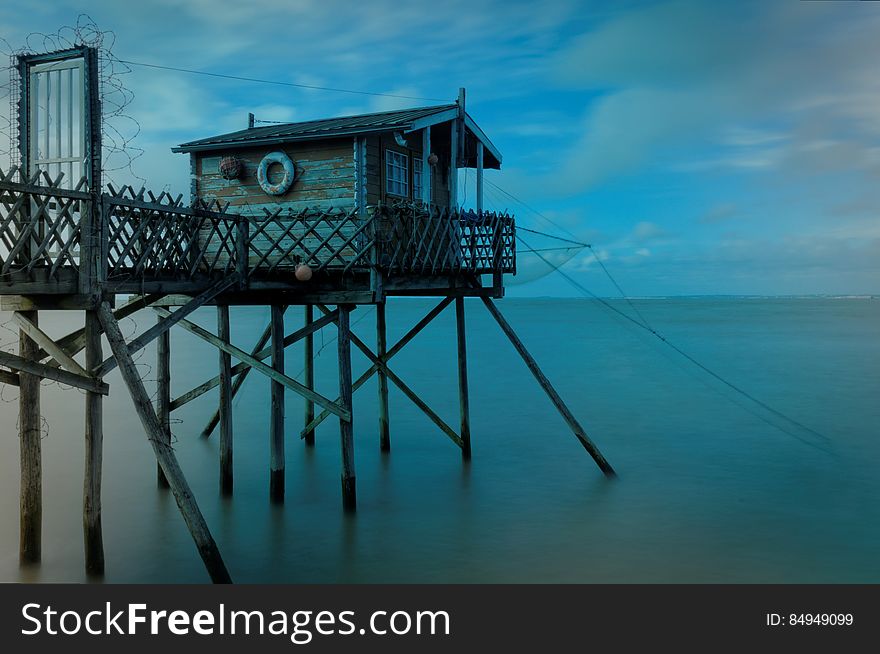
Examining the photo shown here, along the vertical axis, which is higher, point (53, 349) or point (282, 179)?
point (282, 179)

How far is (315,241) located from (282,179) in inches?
61.2

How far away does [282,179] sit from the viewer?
1593cm

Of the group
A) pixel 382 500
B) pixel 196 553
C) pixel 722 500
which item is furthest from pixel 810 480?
pixel 196 553

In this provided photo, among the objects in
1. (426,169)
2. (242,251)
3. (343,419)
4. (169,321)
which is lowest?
(343,419)

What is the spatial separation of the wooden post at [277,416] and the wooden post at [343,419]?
118 centimetres

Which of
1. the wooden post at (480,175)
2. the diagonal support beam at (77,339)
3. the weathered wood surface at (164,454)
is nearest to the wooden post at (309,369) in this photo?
the wooden post at (480,175)

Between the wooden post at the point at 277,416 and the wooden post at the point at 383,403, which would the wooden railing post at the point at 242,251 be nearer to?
the wooden post at the point at 277,416

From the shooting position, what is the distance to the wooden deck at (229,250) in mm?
9688

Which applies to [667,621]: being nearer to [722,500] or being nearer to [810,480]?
[722,500]

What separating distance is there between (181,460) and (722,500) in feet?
39.3

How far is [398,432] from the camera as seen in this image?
2244 cm

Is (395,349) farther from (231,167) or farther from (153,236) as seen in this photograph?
(153,236)

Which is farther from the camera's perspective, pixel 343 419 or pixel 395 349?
pixel 395 349

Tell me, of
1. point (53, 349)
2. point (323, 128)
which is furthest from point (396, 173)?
point (53, 349)
